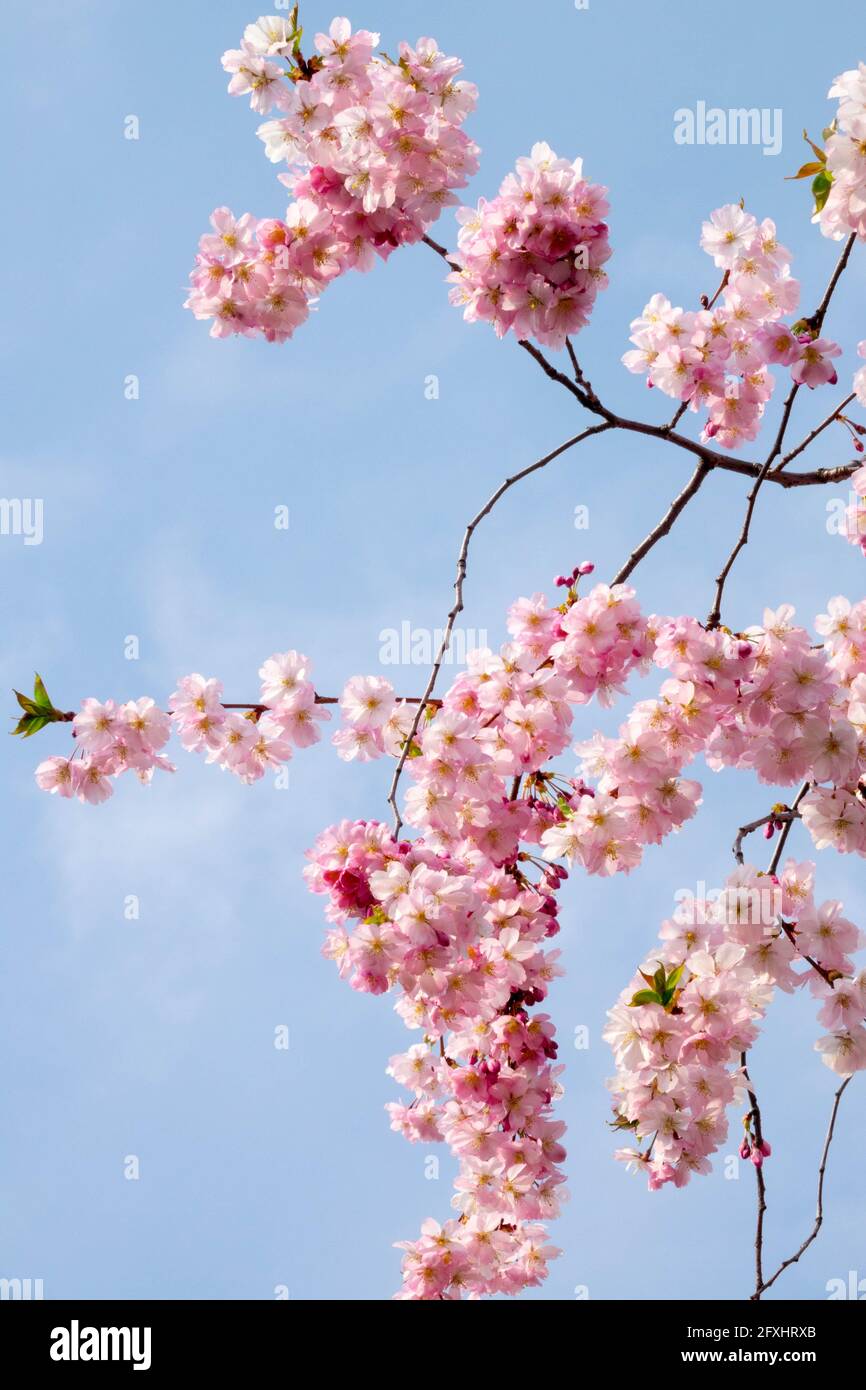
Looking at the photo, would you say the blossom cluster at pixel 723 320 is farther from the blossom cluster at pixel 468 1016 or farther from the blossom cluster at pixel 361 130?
the blossom cluster at pixel 468 1016

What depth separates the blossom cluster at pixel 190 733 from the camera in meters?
4.02

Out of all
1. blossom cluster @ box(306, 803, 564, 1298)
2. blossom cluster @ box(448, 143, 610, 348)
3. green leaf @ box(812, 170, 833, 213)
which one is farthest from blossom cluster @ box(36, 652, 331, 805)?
green leaf @ box(812, 170, 833, 213)

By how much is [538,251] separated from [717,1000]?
2.05m

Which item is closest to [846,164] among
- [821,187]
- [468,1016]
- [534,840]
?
[821,187]

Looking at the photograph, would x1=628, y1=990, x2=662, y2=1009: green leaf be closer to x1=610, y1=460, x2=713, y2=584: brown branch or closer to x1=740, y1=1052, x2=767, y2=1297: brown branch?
x1=740, y1=1052, x2=767, y2=1297: brown branch

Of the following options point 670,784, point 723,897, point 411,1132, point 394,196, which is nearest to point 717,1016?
point 723,897

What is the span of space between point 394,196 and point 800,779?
205 cm

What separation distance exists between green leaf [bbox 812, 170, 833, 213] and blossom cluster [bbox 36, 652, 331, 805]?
198 cm

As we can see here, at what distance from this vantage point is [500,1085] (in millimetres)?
3703

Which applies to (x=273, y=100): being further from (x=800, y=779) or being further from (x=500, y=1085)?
(x=500, y=1085)

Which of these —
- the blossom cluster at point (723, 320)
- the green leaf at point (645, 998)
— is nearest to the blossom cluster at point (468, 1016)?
the green leaf at point (645, 998)

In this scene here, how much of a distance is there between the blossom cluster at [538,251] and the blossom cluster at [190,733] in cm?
125

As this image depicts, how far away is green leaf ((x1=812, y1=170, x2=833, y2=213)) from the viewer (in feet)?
10.9

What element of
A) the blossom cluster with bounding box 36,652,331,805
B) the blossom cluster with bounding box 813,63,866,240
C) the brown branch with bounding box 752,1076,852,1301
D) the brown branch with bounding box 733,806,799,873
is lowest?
the brown branch with bounding box 752,1076,852,1301
